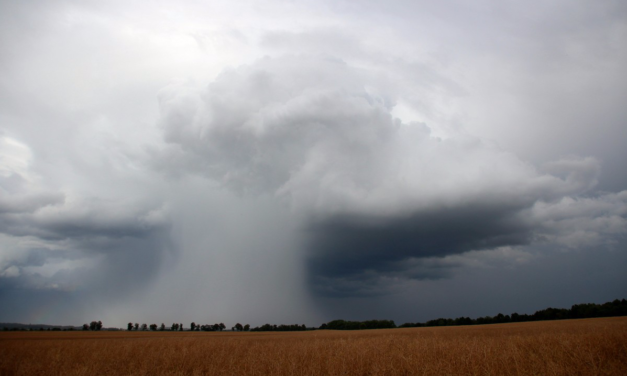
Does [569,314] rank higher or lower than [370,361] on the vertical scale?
lower

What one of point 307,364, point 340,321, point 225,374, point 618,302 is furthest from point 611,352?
point 340,321

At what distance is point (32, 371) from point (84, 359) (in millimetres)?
3378

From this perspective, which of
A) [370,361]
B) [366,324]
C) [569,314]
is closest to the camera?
[370,361]

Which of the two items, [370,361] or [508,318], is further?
[508,318]

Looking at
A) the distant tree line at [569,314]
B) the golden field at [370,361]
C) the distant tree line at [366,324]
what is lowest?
the distant tree line at [366,324]

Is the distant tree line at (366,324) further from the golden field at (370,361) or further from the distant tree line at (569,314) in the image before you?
the golden field at (370,361)

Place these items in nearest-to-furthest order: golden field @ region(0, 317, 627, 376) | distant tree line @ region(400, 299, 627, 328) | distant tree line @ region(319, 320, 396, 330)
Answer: golden field @ region(0, 317, 627, 376)
distant tree line @ region(400, 299, 627, 328)
distant tree line @ region(319, 320, 396, 330)

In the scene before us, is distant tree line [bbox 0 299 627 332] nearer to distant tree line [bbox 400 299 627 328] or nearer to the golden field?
distant tree line [bbox 400 299 627 328]

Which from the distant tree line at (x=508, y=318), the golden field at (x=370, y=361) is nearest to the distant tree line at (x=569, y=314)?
the distant tree line at (x=508, y=318)

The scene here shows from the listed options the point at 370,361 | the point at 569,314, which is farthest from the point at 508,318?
the point at 370,361

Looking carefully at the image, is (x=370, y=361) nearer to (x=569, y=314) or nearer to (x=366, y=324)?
(x=569, y=314)

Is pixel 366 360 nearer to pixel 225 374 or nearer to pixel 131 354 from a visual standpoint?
pixel 225 374

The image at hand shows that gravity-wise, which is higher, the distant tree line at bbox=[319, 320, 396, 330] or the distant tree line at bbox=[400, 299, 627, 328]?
the distant tree line at bbox=[400, 299, 627, 328]

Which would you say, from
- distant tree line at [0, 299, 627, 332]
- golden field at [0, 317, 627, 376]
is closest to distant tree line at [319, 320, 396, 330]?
distant tree line at [0, 299, 627, 332]
